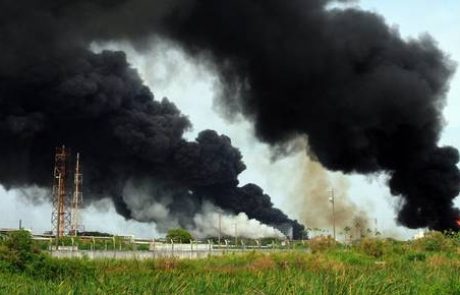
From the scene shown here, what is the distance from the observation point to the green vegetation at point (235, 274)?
15.1m

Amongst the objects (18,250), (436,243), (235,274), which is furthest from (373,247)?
(18,250)

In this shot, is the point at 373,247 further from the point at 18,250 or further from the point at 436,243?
the point at 18,250

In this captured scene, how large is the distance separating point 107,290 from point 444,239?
43.3m

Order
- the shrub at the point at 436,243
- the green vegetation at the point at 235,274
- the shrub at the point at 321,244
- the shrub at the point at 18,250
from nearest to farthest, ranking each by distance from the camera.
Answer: the green vegetation at the point at 235,274
the shrub at the point at 18,250
the shrub at the point at 321,244
the shrub at the point at 436,243

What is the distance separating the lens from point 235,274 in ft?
78.4

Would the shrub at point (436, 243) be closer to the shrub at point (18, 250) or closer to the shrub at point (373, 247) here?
the shrub at point (373, 247)

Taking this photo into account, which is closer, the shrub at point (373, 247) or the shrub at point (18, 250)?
the shrub at point (18, 250)

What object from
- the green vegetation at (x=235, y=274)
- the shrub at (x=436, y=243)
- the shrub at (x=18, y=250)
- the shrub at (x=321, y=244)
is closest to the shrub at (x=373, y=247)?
the green vegetation at (x=235, y=274)

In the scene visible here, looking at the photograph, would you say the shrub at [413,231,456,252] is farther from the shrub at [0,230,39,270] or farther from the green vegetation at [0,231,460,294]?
the shrub at [0,230,39,270]

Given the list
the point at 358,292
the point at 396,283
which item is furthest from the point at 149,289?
the point at 396,283

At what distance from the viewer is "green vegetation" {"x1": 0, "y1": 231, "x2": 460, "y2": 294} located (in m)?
15.1

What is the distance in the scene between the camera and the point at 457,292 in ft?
58.7

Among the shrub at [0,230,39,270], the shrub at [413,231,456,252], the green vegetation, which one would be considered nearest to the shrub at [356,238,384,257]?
the green vegetation

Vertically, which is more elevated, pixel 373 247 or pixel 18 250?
pixel 18 250
